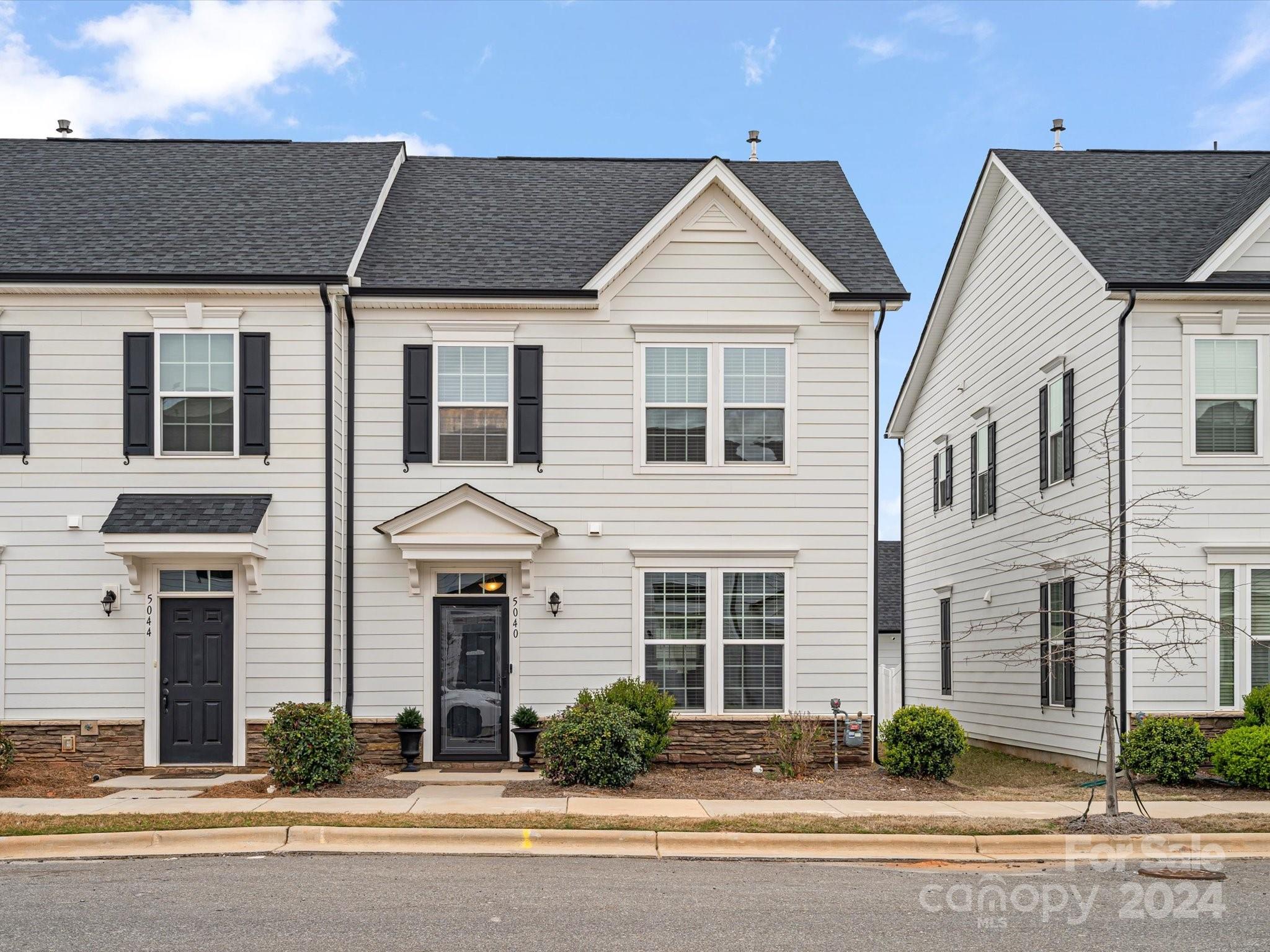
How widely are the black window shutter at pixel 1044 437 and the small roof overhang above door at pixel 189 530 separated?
11.5 m

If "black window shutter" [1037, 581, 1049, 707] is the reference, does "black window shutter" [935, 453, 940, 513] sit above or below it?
above

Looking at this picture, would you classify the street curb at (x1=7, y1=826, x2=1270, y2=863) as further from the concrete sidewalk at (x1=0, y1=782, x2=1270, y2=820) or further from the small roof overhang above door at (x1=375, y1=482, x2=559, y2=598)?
the small roof overhang above door at (x1=375, y1=482, x2=559, y2=598)

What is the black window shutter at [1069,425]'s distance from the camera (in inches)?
726

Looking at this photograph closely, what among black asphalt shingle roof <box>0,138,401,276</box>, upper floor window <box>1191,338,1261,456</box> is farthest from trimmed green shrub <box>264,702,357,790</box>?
upper floor window <box>1191,338,1261,456</box>

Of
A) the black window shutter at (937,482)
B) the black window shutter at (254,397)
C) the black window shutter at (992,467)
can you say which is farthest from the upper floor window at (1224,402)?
the black window shutter at (254,397)

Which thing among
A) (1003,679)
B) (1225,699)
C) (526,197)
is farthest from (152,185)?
(1225,699)

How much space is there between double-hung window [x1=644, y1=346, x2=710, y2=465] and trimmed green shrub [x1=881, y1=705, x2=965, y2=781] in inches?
176

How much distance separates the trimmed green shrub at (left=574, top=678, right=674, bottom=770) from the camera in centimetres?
1575

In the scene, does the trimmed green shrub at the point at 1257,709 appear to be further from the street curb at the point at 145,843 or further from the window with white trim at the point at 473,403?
the street curb at the point at 145,843

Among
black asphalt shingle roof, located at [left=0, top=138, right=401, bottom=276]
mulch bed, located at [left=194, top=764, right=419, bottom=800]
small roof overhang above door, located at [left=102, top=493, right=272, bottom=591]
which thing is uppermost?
black asphalt shingle roof, located at [left=0, top=138, right=401, bottom=276]

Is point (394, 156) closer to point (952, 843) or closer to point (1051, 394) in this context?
point (1051, 394)

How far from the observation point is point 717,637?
56.2 ft

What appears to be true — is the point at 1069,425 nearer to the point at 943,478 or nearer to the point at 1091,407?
the point at 1091,407

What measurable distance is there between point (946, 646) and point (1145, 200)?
9.21 meters
